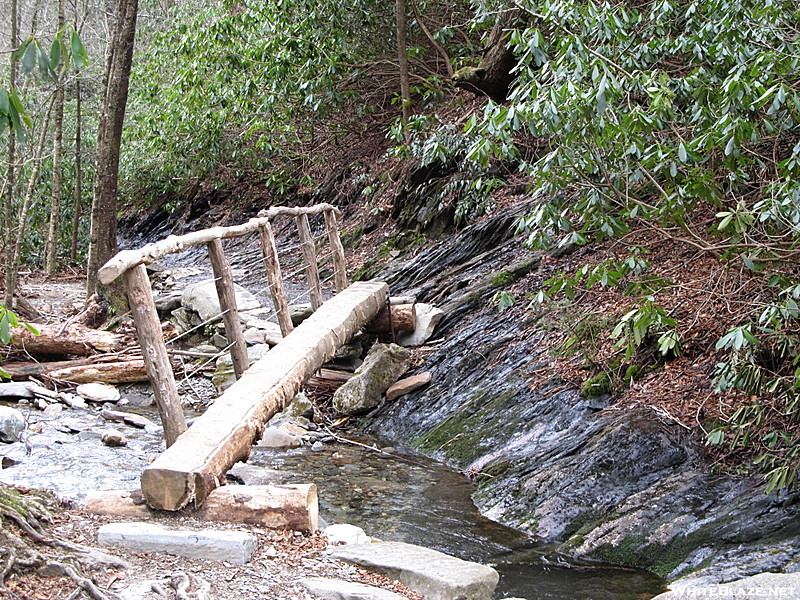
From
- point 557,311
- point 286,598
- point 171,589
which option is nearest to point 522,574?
point 286,598

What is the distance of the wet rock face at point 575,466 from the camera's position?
3932mm

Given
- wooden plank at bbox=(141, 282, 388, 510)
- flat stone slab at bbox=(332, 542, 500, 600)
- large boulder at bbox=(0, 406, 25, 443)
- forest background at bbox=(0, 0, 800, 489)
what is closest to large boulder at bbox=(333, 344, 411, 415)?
wooden plank at bbox=(141, 282, 388, 510)

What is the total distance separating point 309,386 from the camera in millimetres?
7797

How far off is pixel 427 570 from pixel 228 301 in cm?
297

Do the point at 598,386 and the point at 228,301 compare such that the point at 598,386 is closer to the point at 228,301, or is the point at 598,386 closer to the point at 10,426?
the point at 228,301

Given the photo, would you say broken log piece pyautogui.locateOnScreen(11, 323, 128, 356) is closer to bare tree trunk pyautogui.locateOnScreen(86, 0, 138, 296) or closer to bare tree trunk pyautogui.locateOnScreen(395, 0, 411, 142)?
bare tree trunk pyautogui.locateOnScreen(86, 0, 138, 296)

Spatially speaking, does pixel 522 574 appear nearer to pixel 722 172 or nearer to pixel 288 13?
pixel 722 172

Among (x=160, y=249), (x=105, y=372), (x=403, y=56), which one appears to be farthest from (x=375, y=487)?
(x=403, y=56)

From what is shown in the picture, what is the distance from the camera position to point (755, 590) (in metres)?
2.95

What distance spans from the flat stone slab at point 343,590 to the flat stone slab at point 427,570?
193mm

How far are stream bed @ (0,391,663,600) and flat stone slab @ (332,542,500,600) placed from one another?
1.18 feet

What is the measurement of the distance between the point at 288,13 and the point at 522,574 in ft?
36.1

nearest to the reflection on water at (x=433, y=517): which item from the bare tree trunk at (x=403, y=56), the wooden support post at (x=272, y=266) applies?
the wooden support post at (x=272, y=266)

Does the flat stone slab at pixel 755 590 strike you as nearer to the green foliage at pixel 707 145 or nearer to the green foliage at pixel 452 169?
the green foliage at pixel 707 145
